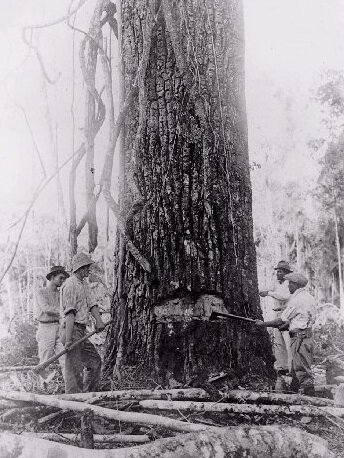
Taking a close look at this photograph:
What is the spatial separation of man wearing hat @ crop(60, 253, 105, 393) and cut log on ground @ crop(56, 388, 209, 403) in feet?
3.05

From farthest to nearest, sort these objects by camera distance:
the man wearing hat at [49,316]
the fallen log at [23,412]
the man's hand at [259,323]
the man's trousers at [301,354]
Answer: the man wearing hat at [49,316], the man's trousers at [301,354], the man's hand at [259,323], the fallen log at [23,412]

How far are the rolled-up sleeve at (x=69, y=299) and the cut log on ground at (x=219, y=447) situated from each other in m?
1.80

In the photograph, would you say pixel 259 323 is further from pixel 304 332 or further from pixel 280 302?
pixel 280 302

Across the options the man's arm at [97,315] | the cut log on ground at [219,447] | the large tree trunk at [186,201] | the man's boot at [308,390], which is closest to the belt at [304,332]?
the man's boot at [308,390]

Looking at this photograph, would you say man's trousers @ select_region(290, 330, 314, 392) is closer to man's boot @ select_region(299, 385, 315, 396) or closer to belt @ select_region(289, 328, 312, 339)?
belt @ select_region(289, 328, 312, 339)

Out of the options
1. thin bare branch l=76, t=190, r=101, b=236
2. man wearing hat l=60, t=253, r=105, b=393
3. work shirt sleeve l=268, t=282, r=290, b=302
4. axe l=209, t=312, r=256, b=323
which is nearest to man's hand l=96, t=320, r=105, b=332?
man wearing hat l=60, t=253, r=105, b=393

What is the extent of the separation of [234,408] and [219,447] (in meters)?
0.38

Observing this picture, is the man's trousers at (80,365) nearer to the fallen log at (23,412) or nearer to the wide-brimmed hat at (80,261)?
the wide-brimmed hat at (80,261)

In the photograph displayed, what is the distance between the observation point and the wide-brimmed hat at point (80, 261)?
12.6 ft

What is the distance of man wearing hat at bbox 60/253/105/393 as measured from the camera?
12.8 ft

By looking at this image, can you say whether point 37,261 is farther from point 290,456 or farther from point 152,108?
point 290,456

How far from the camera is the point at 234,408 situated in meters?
2.59

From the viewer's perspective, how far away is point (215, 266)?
296 centimetres

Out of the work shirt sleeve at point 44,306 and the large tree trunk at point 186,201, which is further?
the work shirt sleeve at point 44,306
